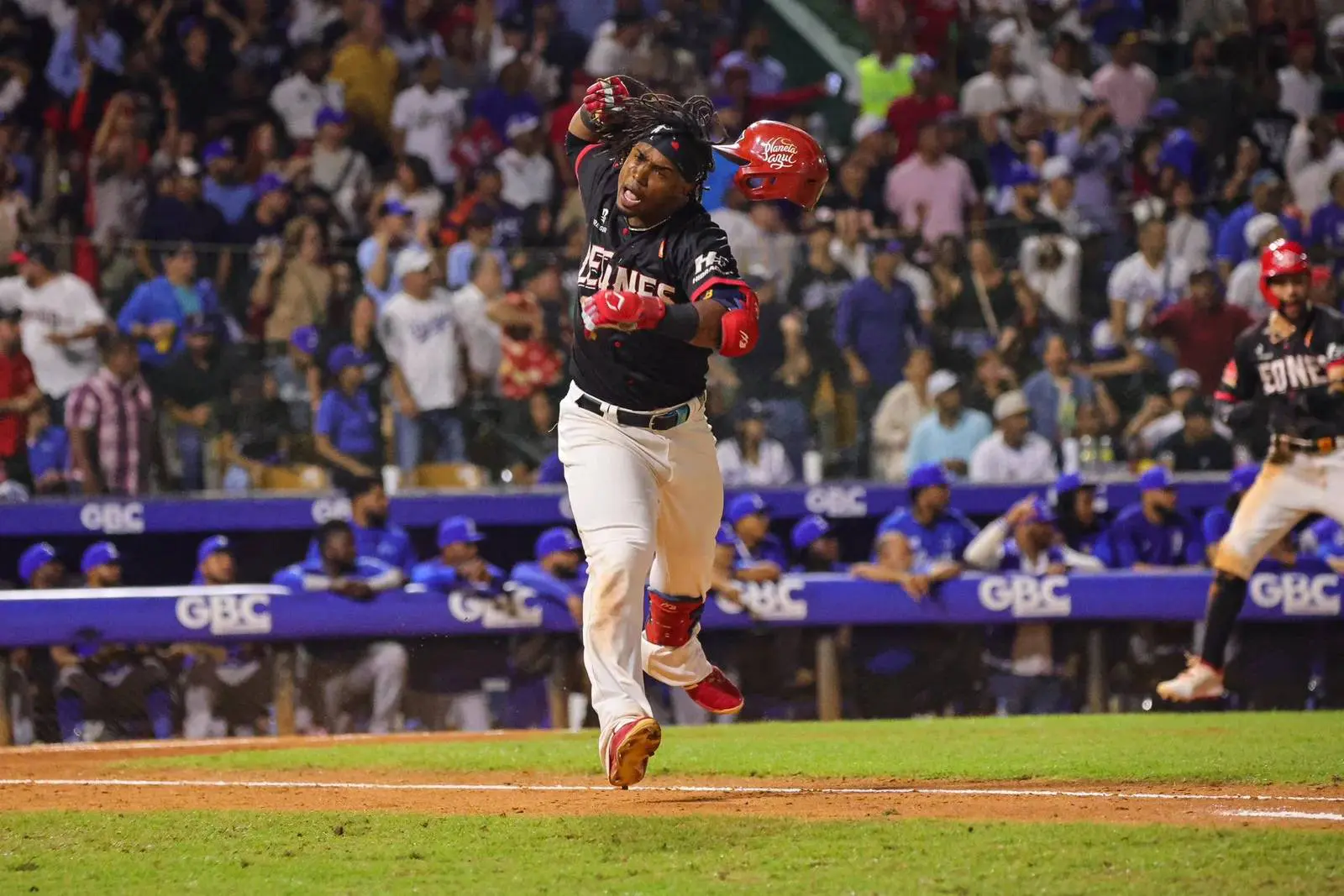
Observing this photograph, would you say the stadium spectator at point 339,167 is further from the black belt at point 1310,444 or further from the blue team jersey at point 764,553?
the black belt at point 1310,444

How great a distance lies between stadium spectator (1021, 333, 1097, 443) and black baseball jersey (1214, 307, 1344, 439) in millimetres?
2485

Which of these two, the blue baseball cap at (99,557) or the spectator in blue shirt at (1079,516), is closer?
the blue baseball cap at (99,557)

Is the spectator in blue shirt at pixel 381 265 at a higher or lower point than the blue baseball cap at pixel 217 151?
lower

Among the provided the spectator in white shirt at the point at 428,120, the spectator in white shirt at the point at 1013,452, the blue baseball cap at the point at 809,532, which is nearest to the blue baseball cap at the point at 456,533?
the blue baseball cap at the point at 809,532

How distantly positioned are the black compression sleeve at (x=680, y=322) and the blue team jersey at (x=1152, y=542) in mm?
5490

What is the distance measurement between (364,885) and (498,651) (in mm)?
4889

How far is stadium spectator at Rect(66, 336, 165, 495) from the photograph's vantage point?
10.2 metres

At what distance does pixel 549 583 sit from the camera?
30.6ft

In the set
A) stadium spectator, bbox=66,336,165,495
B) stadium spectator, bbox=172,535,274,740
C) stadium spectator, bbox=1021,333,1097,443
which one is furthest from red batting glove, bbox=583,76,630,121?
stadium spectator, bbox=1021,333,1097,443

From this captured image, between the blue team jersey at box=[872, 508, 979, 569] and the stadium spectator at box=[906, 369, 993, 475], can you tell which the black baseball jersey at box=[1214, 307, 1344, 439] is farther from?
the stadium spectator at box=[906, 369, 993, 475]

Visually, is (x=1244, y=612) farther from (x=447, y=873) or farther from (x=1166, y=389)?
(x=447, y=873)

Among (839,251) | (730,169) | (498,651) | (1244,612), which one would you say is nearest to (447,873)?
(498,651)

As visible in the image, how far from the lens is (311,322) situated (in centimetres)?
1055

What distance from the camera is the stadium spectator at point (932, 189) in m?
12.8
